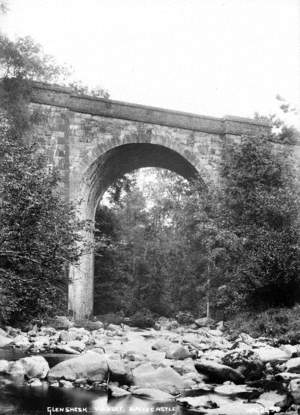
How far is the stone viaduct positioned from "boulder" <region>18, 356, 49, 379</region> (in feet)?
29.1

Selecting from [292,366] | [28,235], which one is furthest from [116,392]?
[28,235]

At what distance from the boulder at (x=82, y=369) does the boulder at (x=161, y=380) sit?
438mm

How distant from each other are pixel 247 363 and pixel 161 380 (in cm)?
132

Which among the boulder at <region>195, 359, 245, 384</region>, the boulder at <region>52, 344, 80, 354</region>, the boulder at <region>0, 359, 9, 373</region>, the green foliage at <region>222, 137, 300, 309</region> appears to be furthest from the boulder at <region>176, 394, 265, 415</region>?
the green foliage at <region>222, 137, 300, 309</region>

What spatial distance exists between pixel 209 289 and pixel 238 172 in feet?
12.7

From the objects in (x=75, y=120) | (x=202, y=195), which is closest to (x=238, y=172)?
(x=202, y=195)

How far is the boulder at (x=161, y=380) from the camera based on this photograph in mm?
5977

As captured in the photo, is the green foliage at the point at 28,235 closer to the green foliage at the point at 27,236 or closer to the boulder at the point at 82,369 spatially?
the green foliage at the point at 27,236

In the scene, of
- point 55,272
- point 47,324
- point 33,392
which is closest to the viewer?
point 33,392

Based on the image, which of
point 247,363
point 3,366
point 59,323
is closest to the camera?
point 3,366

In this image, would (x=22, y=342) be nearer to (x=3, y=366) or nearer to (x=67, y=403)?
(x=3, y=366)

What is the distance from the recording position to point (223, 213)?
15.2 metres

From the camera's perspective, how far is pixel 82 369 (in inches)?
251

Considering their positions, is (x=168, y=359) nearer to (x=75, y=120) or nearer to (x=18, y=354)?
(x=18, y=354)
